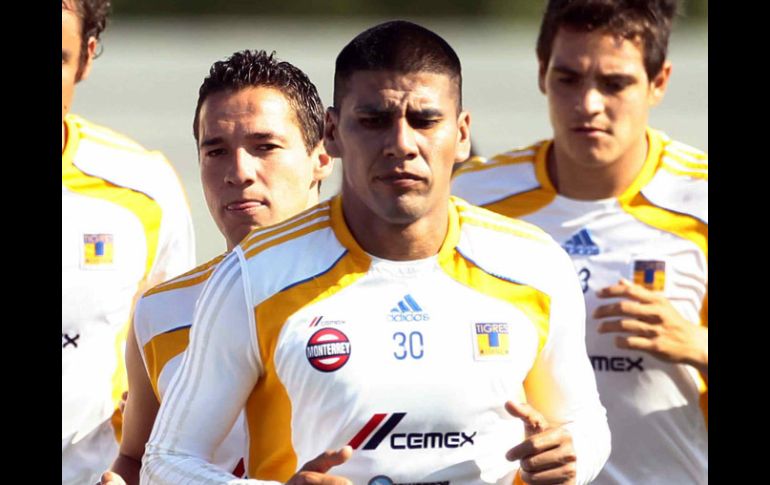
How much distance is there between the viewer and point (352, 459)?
3.88m

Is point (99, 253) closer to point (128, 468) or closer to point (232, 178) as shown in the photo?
point (232, 178)

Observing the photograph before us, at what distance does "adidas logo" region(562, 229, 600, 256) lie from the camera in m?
5.99

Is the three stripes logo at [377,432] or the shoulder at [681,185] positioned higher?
the shoulder at [681,185]

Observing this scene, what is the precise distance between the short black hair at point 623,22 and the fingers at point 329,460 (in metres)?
2.95

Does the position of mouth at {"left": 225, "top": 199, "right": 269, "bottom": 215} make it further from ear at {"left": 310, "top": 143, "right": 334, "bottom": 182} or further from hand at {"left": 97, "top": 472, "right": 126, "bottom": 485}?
hand at {"left": 97, "top": 472, "right": 126, "bottom": 485}

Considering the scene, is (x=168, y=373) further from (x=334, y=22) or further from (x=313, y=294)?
(x=334, y=22)

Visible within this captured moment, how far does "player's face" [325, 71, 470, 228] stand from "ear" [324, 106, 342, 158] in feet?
0.21

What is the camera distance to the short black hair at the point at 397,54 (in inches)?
157

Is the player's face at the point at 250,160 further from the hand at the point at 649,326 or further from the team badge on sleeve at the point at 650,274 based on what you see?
the team badge on sleeve at the point at 650,274

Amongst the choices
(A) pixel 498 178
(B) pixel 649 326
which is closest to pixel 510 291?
(B) pixel 649 326

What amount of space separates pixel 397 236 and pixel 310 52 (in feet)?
67.8

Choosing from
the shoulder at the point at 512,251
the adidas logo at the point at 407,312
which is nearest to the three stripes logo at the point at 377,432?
the adidas logo at the point at 407,312

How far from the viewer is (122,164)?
20.8 feet

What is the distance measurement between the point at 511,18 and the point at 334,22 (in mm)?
2980
